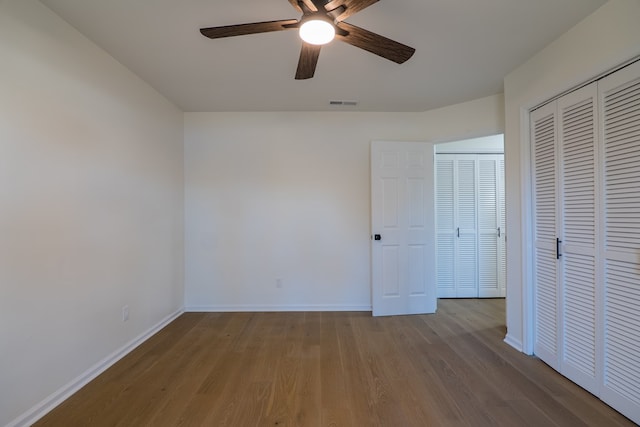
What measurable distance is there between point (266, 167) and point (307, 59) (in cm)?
194

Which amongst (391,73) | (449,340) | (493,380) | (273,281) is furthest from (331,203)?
(493,380)

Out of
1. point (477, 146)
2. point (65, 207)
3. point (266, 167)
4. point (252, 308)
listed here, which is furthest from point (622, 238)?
point (65, 207)

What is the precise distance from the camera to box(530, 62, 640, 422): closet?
1692mm

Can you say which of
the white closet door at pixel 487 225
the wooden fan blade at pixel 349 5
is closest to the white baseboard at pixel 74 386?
the wooden fan blade at pixel 349 5

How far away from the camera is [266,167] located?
3617 mm

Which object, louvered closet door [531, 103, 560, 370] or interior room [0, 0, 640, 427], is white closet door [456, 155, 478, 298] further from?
louvered closet door [531, 103, 560, 370]

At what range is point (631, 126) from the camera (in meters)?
1.68

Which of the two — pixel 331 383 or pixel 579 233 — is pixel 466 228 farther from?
pixel 331 383

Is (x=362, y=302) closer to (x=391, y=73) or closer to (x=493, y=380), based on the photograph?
(x=493, y=380)

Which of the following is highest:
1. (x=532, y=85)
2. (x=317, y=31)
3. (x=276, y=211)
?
(x=532, y=85)

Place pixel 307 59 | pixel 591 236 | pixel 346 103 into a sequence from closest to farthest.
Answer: pixel 307 59 → pixel 591 236 → pixel 346 103

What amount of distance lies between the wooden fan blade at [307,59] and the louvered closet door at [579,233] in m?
1.86

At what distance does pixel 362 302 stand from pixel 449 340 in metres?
1.12

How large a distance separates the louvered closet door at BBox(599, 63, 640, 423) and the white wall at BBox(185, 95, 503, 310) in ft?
6.38
